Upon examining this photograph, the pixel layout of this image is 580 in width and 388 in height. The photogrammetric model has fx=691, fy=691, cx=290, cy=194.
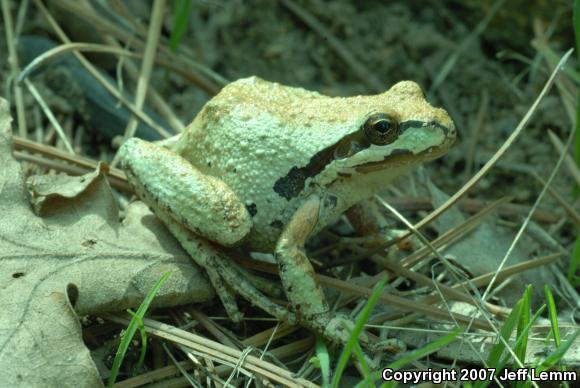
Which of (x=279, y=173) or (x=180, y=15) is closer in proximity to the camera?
(x=279, y=173)

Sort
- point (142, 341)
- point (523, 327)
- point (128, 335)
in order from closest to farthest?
point (128, 335)
point (523, 327)
point (142, 341)

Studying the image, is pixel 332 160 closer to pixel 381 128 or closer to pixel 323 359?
pixel 381 128

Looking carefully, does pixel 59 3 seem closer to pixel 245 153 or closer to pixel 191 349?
pixel 245 153

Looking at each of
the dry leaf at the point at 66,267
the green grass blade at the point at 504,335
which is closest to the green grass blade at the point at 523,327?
the green grass blade at the point at 504,335

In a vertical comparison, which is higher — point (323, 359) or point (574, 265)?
point (574, 265)

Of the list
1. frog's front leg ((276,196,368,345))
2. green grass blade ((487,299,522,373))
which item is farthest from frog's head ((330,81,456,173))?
green grass blade ((487,299,522,373))

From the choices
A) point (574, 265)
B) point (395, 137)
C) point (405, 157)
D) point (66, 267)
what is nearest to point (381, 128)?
point (395, 137)
